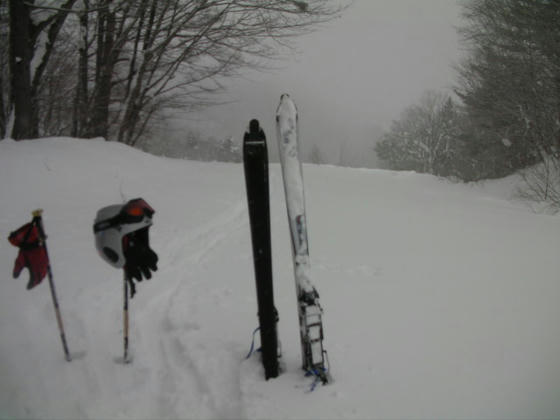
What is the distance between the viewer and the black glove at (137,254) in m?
1.94

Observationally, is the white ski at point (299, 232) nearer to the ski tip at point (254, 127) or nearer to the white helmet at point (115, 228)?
the ski tip at point (254, 127)

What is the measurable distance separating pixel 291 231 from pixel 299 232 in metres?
0.05

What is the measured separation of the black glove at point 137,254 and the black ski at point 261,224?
28.6 inches

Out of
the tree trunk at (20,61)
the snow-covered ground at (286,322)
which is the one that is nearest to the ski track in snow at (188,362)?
the snow-covered ground at (286,322)

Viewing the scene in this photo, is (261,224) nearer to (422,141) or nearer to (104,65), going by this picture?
(104,65)

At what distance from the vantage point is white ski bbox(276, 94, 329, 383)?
68.7 inches

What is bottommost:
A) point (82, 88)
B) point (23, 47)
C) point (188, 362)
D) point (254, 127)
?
point (188, 362)

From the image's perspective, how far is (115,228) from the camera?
179 centimetres

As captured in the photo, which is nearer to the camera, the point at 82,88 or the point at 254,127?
the point at 254,127

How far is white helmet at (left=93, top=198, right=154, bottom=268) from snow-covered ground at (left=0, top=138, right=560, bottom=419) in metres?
0.13

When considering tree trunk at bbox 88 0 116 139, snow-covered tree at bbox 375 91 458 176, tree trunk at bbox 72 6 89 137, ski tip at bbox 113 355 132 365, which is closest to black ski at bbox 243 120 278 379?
ski tip at bbox 113 355 132 365

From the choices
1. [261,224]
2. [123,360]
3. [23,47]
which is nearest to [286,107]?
[261,224]

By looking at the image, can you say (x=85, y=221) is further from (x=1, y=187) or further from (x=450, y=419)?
A: (x=450, y=419)

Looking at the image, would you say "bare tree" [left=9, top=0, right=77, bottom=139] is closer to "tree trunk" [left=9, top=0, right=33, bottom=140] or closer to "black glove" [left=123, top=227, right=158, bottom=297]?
"tree trunk" [left=9, top=0, right=33, bottom=140]
